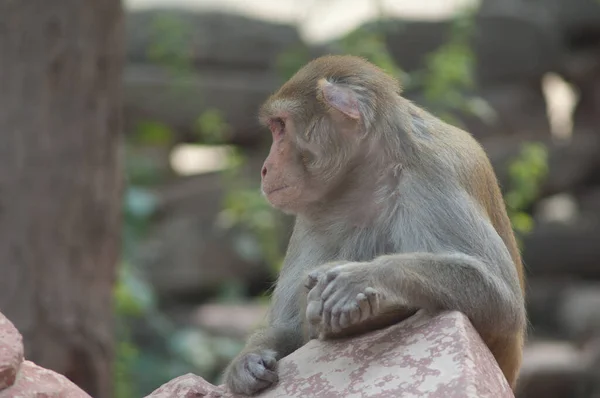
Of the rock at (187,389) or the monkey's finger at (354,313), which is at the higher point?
the monkey's finger at (354,313)

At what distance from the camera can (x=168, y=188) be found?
12.1 metres

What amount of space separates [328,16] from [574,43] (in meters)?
3.69

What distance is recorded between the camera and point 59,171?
6590 millimetres

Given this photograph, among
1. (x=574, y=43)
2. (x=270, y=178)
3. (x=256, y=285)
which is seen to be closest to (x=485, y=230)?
(x=270, y=178)

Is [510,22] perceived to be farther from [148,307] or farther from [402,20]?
[148,307]

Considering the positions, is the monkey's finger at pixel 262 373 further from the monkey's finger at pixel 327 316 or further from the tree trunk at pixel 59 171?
the tree trunk at pixel 59 171

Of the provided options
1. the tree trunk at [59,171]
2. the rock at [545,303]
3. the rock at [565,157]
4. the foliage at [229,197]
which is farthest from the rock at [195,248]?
the tree trunk at [59,171]

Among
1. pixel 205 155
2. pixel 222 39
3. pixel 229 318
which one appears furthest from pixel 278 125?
pixel 205 155

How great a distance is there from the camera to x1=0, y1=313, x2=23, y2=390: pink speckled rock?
3238mm

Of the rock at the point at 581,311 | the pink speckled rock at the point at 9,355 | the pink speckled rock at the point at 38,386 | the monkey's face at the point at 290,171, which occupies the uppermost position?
the monkey's face at the point at 290,171

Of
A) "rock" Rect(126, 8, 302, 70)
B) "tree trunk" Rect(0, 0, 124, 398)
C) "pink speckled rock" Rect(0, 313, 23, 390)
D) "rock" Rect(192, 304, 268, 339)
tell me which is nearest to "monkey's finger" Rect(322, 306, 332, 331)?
Result: "pink speckled rock" Rect(0, 313, 23, 390)

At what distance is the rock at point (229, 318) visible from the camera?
1057cm

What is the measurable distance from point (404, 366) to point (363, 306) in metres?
0.25

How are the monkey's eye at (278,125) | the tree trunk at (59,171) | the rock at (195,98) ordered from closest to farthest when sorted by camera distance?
the monkey's eye at (278,125) < the tree trunk at (59,171) < the rock at (195,98)
